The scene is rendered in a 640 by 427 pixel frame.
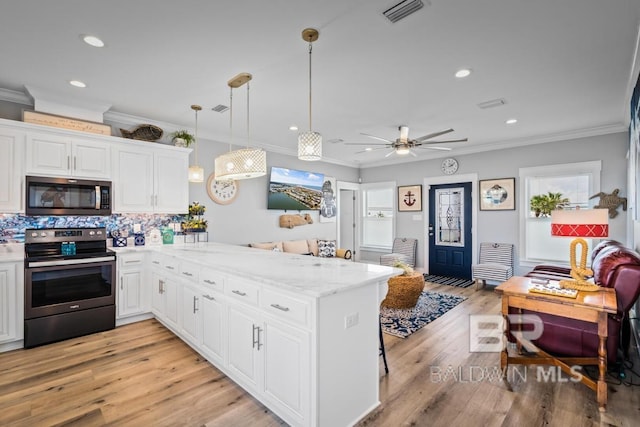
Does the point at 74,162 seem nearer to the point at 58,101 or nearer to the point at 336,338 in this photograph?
the point at 58,101

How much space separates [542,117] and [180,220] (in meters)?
5.49

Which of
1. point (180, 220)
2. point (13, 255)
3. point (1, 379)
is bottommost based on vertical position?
point (1, 379)

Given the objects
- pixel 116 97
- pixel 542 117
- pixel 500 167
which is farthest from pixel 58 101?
pixel 500 167

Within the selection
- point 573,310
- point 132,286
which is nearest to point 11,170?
point 132,286

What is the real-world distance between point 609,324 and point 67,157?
554 centimetres

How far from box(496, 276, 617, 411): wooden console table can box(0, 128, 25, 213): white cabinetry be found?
4832 mm

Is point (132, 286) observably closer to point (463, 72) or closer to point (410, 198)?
point (463, 72)

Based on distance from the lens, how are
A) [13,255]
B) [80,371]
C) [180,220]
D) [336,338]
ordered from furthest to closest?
[180,220]
[13,255]
[80,371]
[336,338]

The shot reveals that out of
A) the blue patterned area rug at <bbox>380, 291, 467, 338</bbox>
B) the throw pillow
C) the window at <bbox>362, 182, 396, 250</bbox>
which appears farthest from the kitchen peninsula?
the window at <bbox>362, 182, 396, 250</bbox>

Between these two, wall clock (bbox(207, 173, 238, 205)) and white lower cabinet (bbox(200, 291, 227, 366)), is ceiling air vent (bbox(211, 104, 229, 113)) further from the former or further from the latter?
white lower cabinet (bbox(200, 291, 227, 366))

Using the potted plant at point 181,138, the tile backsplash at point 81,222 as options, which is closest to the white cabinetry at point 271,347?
the tile backsplash at point 81,222

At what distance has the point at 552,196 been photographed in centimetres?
525

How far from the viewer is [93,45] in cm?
251

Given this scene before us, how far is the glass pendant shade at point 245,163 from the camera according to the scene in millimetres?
2904
